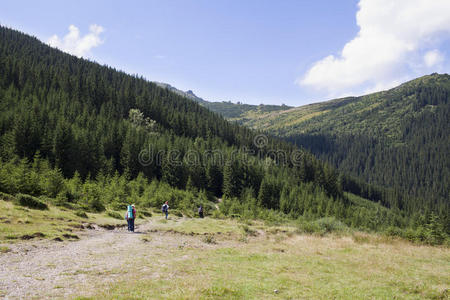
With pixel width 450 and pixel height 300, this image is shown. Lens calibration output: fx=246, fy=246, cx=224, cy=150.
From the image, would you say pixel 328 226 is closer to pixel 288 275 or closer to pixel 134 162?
pixel 288 275

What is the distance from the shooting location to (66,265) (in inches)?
498

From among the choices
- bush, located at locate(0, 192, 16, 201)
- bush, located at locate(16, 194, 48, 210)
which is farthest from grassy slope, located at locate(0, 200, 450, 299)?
bush, located at locate(0, 192, 16, 201)

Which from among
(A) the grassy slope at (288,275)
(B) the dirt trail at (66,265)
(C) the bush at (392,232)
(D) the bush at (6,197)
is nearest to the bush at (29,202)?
(D) the bush at (6,197)

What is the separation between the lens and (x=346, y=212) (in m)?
109

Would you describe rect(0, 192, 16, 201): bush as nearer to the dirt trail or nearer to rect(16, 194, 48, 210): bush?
rect(16, 194, 48, 210): bush

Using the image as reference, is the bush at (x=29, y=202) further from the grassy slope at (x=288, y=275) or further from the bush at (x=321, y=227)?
the bush at (x=321, y=227)

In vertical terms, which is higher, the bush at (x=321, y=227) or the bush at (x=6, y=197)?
the bush at (x=6, y=197)

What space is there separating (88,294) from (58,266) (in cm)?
475

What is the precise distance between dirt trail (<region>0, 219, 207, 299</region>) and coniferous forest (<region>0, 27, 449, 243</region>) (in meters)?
15.4

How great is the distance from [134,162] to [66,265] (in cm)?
7936

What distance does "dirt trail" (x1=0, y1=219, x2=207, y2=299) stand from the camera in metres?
9.35

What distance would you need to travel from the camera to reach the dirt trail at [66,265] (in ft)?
30.7

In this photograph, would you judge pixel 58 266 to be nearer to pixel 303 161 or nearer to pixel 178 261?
pixel 178 261

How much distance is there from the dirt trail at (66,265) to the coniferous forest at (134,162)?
15.4 metres
